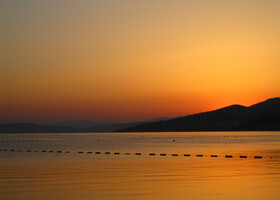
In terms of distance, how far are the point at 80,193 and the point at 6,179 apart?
872 cm

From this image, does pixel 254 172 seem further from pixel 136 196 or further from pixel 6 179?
pixel 6 179

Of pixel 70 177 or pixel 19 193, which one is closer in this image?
pixel 19 193

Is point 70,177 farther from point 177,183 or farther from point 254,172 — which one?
point 254,172

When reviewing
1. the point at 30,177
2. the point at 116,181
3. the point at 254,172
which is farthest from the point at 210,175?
the point at 30,177

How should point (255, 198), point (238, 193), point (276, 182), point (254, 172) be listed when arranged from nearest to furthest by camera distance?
1. point (255, 198)
2. point (238, 193)
3. point (276, 182)
4. point (254, 172)

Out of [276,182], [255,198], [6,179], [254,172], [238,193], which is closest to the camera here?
[255,198]

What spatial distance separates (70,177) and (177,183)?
8.12m

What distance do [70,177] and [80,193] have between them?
7.99m

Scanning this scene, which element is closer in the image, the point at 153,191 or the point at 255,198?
the point at 255,198

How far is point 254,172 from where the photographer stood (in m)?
33.1

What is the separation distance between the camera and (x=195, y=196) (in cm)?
2148

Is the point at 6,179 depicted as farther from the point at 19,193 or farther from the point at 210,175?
→ the point at 210,175

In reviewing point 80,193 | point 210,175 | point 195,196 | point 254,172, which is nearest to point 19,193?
point 80,193

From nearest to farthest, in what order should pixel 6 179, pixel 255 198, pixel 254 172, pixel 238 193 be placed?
1. pixel 255 198
2. pixel 238 193
3. pixel 6 179
4. pixel 254 172
